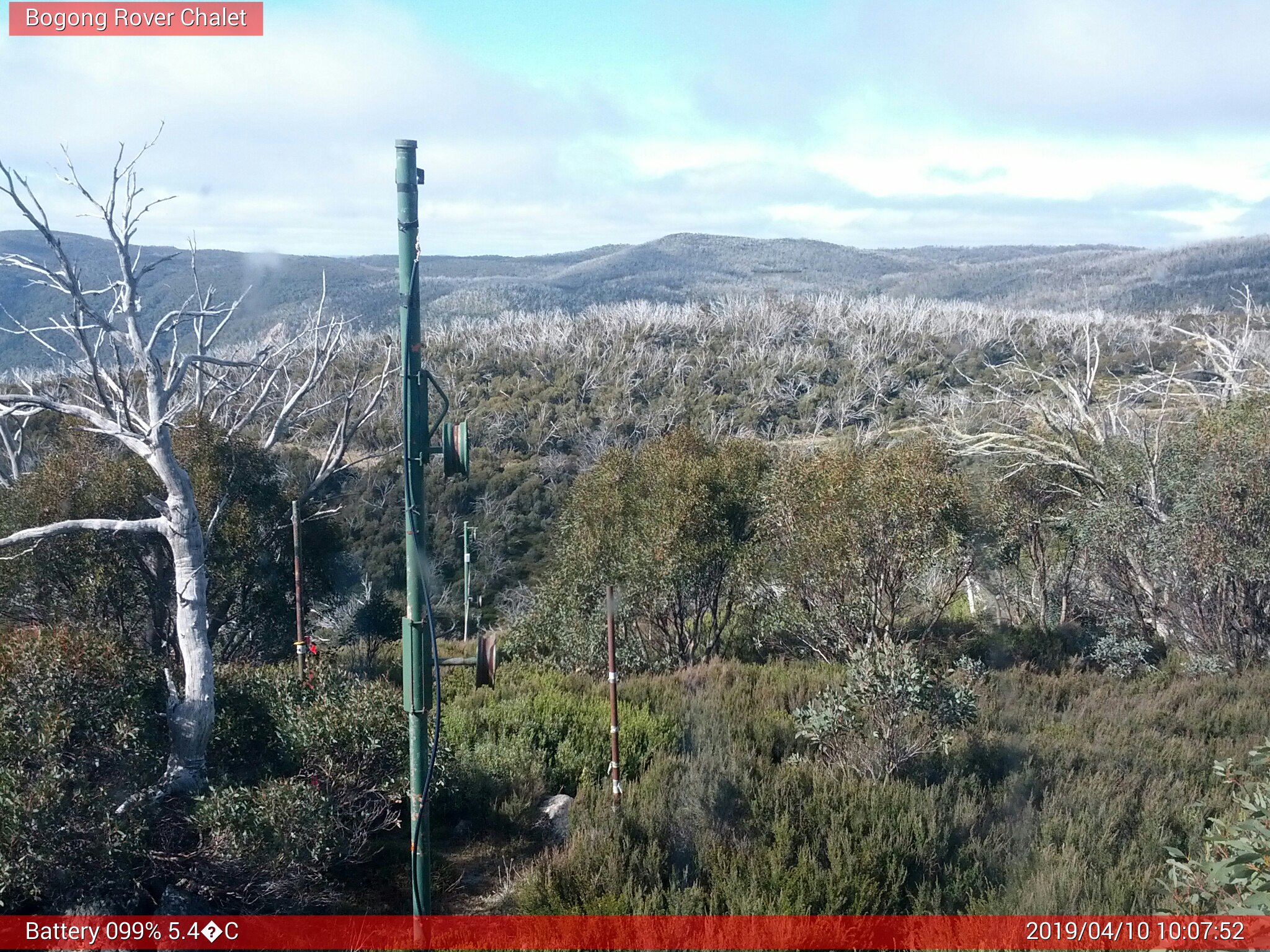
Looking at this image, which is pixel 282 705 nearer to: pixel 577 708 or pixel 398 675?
pixel 577 708

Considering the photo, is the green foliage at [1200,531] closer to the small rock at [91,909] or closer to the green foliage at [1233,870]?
the green foliage at [1233,870]

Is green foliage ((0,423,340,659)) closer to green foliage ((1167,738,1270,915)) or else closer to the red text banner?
the red text banner

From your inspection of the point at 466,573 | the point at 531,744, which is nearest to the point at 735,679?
the point at 531,744

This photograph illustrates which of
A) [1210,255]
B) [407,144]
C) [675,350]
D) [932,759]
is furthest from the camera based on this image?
[1210,255]

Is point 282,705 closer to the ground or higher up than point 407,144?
closer to the ground

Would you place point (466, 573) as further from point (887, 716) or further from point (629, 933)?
point (629, 933)

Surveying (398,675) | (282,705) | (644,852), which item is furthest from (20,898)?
(398,675)

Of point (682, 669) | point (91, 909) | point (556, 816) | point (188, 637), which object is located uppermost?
point (188, 637)
